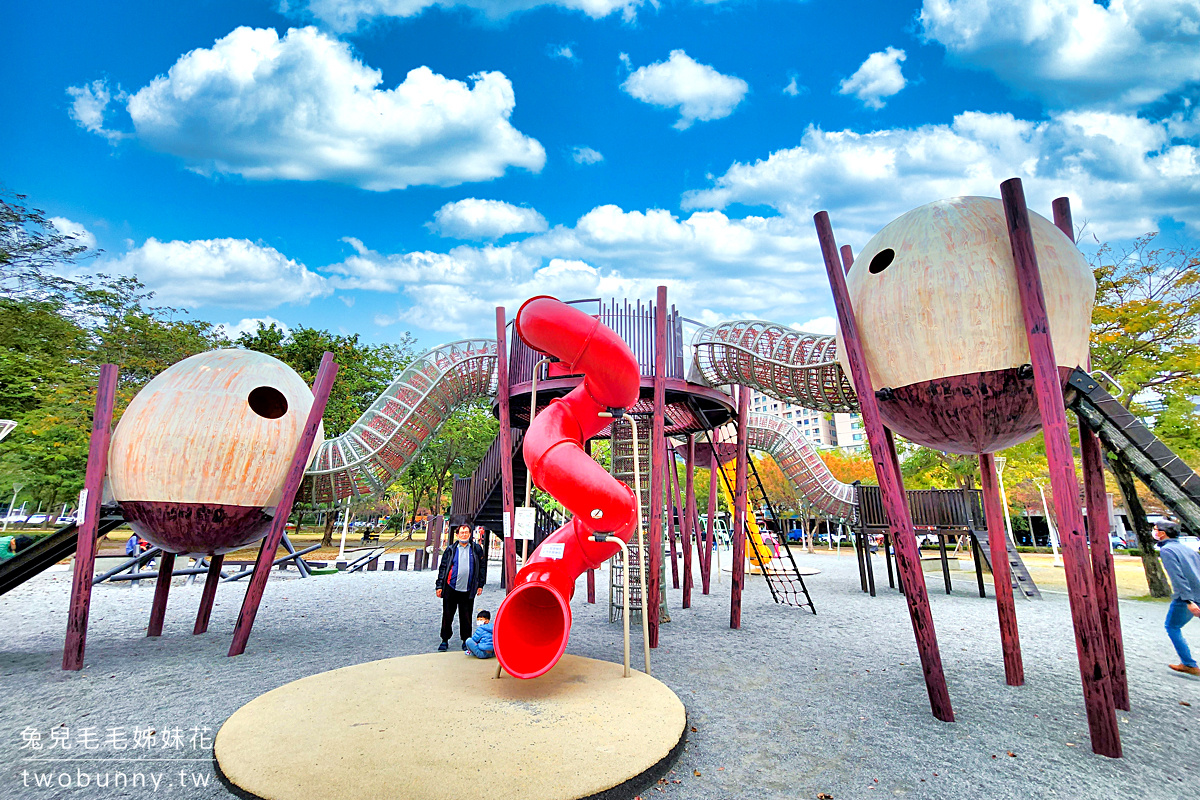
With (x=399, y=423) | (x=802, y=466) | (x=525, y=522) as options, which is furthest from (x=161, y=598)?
(x=802, y=466)

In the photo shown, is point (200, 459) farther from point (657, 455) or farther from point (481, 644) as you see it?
point (657, 455)

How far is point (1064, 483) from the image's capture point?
4594 millimetres

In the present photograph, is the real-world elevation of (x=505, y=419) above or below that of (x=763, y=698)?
above

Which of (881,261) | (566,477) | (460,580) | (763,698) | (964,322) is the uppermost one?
(881,261)

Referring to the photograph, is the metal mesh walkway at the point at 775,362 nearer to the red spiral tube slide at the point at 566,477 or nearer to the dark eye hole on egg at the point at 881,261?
the dark eye hole on egg at the point at 881,261

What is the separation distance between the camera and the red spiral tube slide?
5383 mm

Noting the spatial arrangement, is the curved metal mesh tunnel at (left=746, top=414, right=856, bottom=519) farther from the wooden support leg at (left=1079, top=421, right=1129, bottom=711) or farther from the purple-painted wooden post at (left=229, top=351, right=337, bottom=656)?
the purple-painted wooden post at (left=229, top=351, right=337, bottom=656)

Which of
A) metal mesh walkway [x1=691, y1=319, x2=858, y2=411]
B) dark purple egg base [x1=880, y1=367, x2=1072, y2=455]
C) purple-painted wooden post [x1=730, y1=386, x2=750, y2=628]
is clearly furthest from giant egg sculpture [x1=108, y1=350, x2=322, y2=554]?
dark purple egg base [x1=880, y1=367, x2=1072, y2=455]

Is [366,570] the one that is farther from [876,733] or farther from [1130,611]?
[1130,611]

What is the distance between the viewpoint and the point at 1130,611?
11.1 metres

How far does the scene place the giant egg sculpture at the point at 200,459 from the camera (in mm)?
7039

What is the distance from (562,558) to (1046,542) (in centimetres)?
4918

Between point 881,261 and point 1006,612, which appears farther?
point 1006,612

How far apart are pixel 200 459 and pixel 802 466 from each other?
14.0 meters
